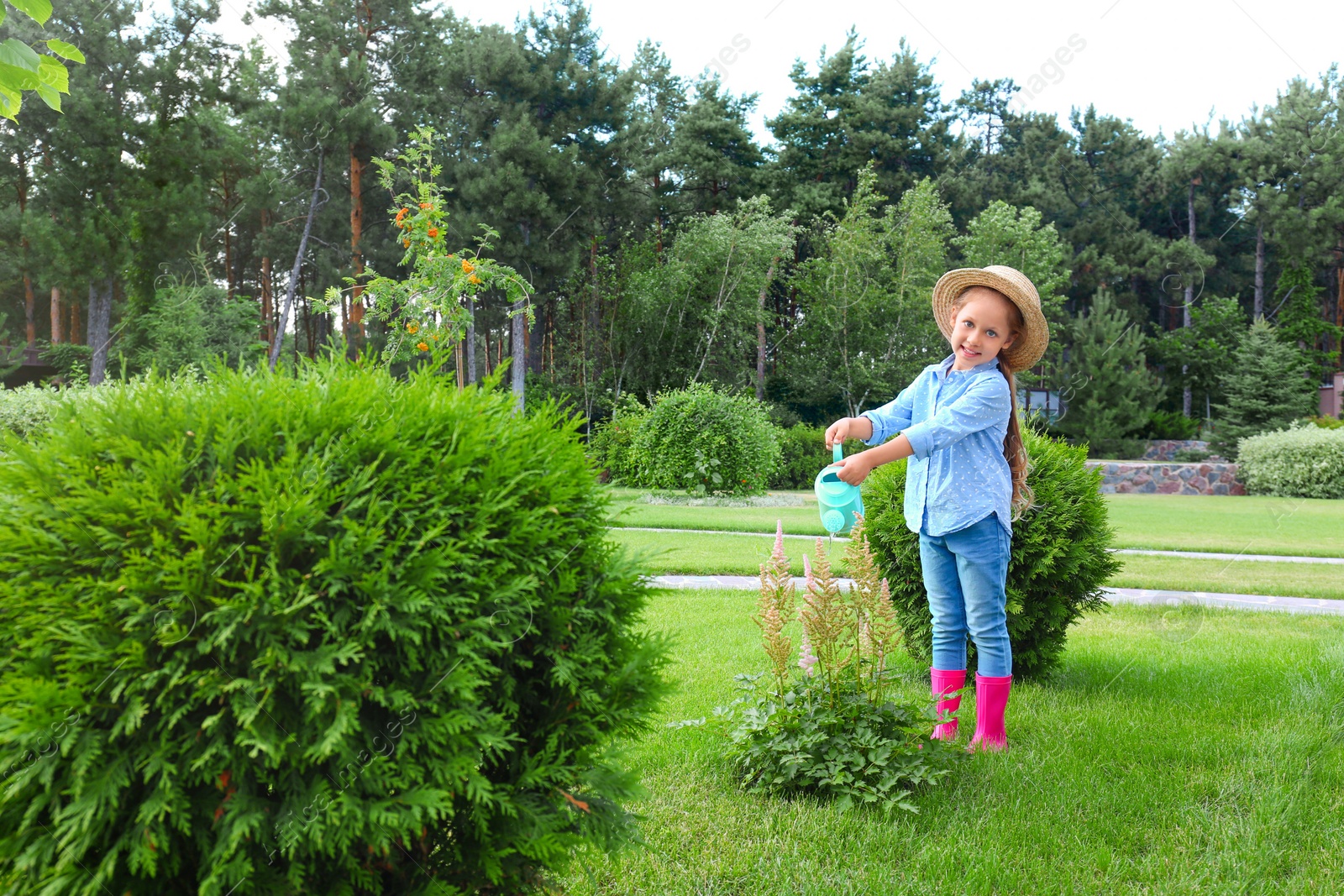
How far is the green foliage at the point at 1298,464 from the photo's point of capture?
2062cm

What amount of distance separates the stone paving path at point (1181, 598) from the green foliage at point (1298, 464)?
1657 cm

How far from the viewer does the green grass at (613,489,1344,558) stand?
1141 cm

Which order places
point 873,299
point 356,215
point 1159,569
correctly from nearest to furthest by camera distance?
point 1159,569, point 356,215, point 873,299

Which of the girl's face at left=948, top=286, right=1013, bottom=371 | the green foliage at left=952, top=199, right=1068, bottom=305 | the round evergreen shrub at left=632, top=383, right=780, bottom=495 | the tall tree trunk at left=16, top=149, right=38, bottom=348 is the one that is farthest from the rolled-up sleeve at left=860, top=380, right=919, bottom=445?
the green foliage at left=952, top=199, right=1068, bottom=305

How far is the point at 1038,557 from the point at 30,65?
4517mm

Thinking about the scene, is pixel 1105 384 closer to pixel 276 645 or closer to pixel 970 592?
pixel 970 592

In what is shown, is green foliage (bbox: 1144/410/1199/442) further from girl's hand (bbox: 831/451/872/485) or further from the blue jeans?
girl's hand (bbox: 831/451/872/485)

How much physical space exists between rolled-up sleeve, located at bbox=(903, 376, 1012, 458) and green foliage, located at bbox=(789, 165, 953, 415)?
90.5 ft

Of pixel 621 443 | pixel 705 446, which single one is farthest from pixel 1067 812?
pixel 621 443

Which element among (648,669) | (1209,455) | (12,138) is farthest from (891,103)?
(648,669)

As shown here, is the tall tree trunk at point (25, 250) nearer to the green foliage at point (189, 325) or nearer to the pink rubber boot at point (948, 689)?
the green foliage at point (189, 325)

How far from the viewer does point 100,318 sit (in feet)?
81.3

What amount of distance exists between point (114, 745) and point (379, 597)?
51cm

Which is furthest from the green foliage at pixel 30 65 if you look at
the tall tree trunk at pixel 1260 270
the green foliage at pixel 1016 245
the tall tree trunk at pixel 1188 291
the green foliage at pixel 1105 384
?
the tall tree trunk at pixel 1260 270
